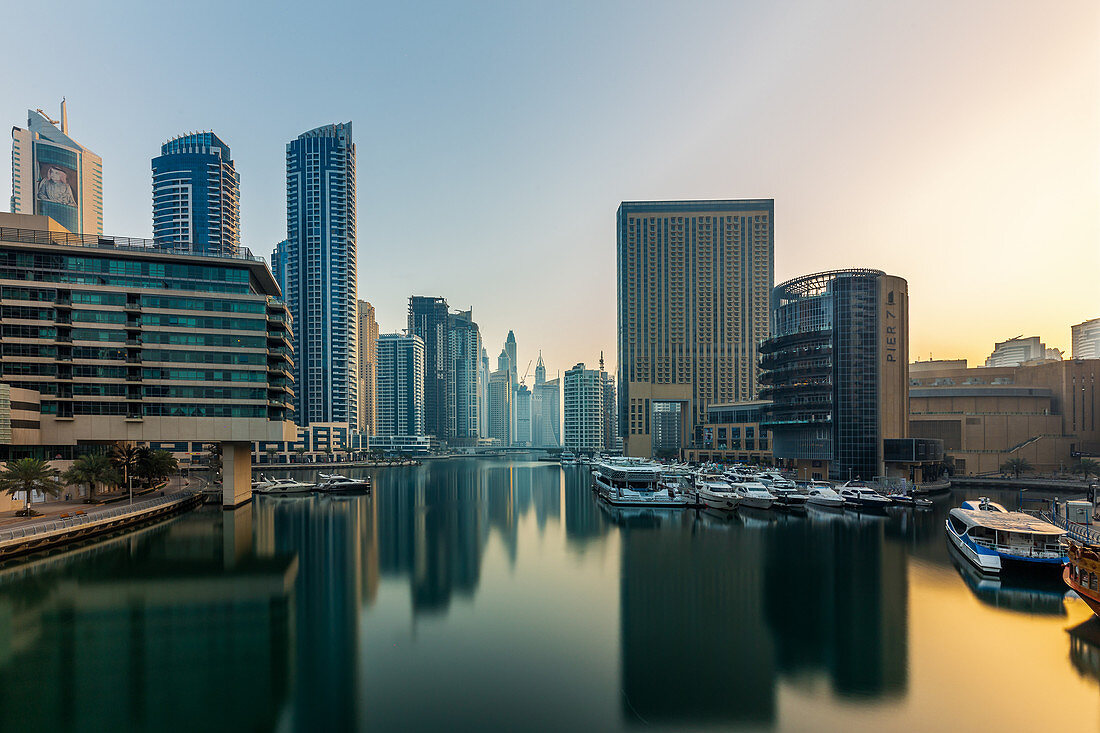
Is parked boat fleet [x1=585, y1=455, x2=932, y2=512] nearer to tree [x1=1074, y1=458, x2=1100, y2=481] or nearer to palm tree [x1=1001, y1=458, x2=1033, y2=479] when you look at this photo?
tree [x1=1074, y1=458, x2=1100, y2=481]

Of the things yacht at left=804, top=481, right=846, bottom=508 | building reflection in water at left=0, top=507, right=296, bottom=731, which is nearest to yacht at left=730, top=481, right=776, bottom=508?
yacht at left=804, top=481, right=846, bottom=508

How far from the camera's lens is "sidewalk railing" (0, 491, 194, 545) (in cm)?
4144

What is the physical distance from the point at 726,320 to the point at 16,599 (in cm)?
18966

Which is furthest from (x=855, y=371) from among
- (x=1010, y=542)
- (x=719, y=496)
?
(x=1010, y=542)

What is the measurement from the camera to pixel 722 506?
65.1 meters

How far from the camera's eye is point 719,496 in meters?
65.4

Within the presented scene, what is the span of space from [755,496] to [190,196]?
199 meters

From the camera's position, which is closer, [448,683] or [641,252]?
[448,683]

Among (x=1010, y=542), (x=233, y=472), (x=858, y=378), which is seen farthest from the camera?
(x=858, y=378)

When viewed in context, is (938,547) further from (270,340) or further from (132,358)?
(132,358)

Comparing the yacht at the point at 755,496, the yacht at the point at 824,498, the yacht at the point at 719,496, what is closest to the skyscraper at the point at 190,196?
the yacht at the point at 719,496

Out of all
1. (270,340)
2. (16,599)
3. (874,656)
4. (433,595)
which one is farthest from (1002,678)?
(270,340)

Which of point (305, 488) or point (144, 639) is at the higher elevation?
point (144, 639)

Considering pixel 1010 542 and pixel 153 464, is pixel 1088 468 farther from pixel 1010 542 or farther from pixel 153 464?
pixel 153 464
